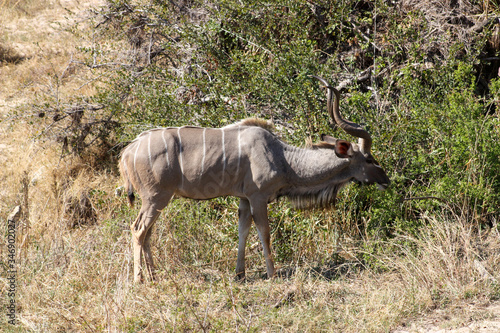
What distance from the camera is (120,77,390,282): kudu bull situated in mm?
4355

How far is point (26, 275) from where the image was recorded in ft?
14.8

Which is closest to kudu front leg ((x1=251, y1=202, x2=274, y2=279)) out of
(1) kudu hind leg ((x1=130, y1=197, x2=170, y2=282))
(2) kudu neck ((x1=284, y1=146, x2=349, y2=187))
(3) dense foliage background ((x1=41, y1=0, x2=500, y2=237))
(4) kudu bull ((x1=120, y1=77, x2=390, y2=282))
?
(4) kudu bull ((x1=120, y1=77, x2=390, y2=282))

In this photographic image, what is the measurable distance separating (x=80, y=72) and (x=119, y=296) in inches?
235

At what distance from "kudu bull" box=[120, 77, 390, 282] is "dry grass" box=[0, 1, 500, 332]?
0.35 m

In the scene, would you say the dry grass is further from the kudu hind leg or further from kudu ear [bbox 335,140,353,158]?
kudu ear [bbox 335,140,353,158]

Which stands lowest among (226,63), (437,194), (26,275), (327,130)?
(26,275)

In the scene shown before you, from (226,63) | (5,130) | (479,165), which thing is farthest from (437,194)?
(5,130)

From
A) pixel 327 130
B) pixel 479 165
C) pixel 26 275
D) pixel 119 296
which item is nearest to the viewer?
pixel 119 296

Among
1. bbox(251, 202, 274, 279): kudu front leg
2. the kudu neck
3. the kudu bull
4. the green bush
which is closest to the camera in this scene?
the kudu bull

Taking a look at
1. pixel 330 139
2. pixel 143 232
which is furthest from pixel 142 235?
pixel 330 139

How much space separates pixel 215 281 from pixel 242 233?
0.49m

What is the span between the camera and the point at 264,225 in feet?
14.8

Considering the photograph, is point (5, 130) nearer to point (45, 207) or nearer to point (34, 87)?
point (34, 87)

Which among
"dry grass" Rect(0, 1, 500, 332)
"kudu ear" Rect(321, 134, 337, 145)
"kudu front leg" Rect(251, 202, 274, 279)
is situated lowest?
"dry grass" Rect(0, 1, 500, 332)
